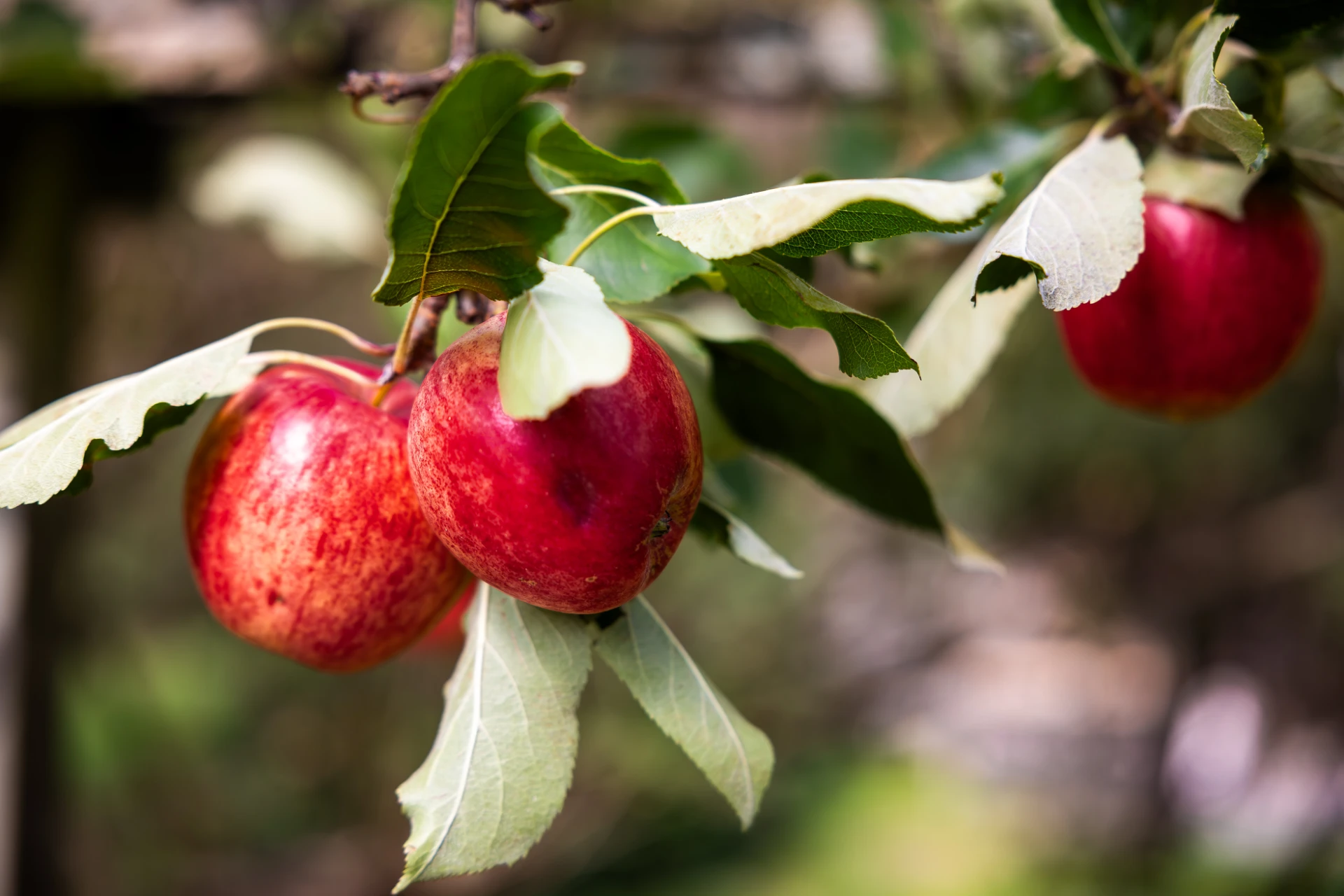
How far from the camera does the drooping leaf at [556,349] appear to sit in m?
0.25

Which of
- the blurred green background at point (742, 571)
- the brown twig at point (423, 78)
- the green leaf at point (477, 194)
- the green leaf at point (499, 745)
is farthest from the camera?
the blurred green background at point (742, 571)

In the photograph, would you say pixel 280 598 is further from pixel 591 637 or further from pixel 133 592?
pixel 133 592

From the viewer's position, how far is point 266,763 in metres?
2.19

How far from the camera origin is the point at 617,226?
414mm

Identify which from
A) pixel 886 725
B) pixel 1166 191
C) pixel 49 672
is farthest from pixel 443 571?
pixel 886 725

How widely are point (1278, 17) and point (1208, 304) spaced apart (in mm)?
137

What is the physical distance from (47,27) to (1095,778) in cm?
304

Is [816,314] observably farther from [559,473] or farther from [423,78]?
[423,78]

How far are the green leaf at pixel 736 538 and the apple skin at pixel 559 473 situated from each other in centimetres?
6

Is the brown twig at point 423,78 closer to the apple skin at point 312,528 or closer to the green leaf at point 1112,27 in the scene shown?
the apple skin at point 312,528

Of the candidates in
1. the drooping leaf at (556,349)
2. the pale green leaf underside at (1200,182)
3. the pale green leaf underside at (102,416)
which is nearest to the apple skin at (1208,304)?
the pale green leaf underside at (1200,182)

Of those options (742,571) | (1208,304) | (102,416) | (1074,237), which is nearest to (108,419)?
(102,416)

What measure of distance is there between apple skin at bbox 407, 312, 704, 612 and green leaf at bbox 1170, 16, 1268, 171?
226 millimetres

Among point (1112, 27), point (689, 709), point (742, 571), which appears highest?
point (1112, 27)
